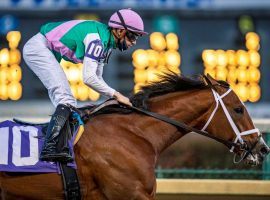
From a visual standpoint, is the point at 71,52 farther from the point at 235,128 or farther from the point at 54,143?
the point at 235,128

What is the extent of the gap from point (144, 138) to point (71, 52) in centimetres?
72

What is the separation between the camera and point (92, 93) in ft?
30.3

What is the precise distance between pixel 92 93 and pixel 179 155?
218cm

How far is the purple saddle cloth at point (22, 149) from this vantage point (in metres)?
4.79

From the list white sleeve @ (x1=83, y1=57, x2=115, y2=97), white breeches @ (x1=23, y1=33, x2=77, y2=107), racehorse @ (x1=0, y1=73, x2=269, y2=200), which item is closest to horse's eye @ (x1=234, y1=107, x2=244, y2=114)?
racehorse @ (x1=0, y1=73, x2=269, y2=200)

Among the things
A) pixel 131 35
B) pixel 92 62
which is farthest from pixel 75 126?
pixel 131 35

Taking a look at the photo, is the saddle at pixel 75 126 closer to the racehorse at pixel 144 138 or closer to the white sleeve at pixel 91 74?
the racehorse at pixel 144 138

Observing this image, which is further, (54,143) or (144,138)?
(144,138)

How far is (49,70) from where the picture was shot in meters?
4.98

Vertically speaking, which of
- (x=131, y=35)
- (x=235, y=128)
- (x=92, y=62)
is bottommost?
(x=235, y=128)

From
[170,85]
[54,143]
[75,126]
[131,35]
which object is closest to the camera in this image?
[54,143]

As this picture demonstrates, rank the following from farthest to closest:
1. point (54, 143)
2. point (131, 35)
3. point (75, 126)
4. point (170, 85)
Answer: point (170, 85) → point (131, 35) → point (75, 126) → point (54, 143)

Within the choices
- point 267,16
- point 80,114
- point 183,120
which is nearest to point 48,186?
point 80,114

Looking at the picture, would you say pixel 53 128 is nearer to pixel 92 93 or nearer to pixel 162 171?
pixel 162 171
